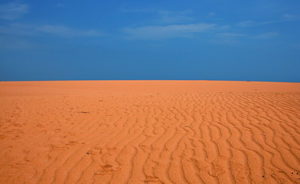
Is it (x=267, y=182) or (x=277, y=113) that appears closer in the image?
(x=267, y=182)

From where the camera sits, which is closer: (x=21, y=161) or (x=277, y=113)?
(x=21, y=161)

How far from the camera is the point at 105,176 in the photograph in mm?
3158

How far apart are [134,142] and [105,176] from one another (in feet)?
4.39

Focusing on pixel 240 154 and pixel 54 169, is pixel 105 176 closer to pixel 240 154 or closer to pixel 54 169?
pixel 54 169

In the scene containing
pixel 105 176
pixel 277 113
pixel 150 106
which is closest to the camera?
pixel 105 176

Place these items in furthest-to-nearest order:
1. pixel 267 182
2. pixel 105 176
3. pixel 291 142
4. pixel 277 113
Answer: pixel 277 113 → pixel 291 142 → pixel 105 176 → pixel 267 182

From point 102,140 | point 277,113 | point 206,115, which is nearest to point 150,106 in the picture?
point 206,115

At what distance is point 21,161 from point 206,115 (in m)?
4.77

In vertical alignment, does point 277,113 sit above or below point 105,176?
above

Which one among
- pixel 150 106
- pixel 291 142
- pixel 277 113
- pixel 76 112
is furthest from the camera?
pixel 150 106

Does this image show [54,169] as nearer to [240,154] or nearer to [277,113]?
[240,154]

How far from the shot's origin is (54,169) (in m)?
3.40

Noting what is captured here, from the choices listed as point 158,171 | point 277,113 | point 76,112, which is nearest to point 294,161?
point 158,171

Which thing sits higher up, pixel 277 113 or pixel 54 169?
pixel 277 113
